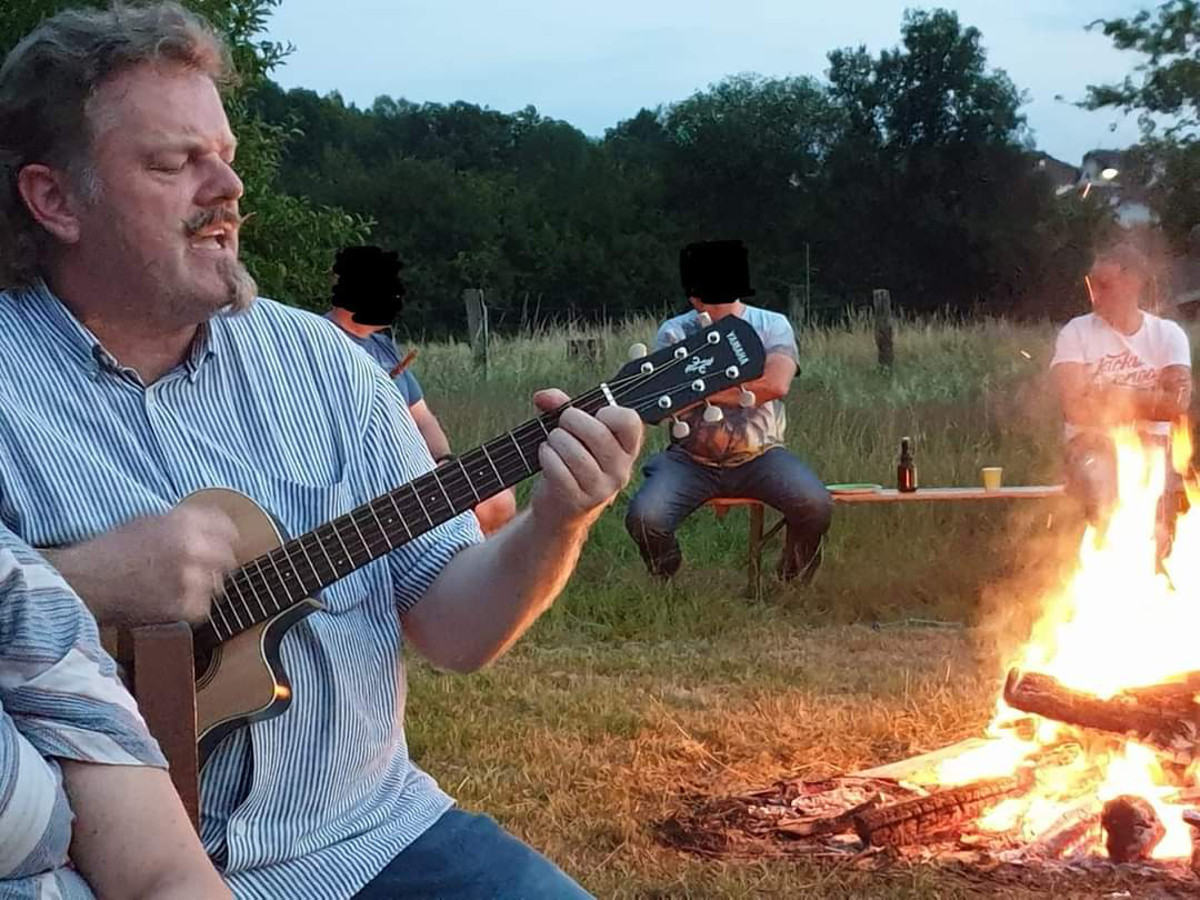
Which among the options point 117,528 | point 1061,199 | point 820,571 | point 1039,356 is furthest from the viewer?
point 1061,199

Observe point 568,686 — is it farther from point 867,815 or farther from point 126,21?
point 126,21

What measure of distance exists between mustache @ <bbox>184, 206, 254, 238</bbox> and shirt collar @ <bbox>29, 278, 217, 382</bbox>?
14 cm

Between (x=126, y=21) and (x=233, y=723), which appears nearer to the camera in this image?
(x=233, y=723)

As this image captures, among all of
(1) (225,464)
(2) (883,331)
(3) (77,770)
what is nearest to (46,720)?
(3) (77,770)

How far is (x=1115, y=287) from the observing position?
6.22 meters

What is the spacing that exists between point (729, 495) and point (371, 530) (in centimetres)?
468

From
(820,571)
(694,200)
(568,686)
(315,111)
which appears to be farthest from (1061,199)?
(568,686)

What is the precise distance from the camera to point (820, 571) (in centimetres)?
680

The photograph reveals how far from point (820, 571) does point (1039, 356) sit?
7294 millimetres

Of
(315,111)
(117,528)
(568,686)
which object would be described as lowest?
(568,686)

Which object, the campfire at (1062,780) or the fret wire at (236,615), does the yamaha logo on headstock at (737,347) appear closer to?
the fret wire at (236,615)

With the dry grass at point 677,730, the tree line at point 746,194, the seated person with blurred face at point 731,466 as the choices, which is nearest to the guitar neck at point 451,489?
the dry grass at point 677,730

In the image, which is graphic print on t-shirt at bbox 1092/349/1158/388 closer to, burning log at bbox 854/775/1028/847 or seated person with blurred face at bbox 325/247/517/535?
seated person with blurred face at bbox 325/247/517/535

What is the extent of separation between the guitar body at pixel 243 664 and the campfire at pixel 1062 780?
1.95m
